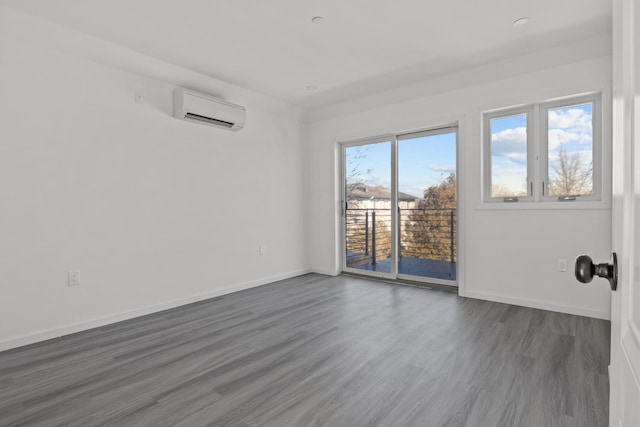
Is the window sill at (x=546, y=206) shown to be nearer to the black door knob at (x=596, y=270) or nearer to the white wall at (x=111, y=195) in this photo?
the white wall at (x=111, y=195)

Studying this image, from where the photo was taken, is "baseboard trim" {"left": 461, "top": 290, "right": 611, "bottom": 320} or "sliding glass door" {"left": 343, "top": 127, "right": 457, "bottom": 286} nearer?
"baseboard trim" {"left": 461, "top": 290, "right": 611, "bottom": 320}

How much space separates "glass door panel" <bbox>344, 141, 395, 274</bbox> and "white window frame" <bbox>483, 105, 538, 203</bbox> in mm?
1303

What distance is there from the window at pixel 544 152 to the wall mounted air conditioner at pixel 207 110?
294 cm

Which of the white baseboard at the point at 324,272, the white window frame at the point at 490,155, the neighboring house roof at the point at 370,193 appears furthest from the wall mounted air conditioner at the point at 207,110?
the white window frame at the point at 490,155

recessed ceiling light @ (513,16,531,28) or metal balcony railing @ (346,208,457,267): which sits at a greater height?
recessed ceiling light @ (513,16,531,28)

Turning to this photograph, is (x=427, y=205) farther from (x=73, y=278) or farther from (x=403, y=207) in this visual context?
(x=73, y=278)

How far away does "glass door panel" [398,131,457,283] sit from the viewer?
433 cm

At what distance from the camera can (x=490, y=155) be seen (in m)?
3.84

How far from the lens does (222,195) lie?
4191mm

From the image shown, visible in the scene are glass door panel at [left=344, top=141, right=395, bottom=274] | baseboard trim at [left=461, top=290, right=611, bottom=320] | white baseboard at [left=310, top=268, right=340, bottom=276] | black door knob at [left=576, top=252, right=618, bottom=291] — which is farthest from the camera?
white baseboard at [left=310, top=268, right=340, bottom=276]

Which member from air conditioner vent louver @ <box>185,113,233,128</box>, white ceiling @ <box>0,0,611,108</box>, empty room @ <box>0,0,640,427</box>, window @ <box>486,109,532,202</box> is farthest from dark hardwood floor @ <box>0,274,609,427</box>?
white ceiling @ <box>0,0,611,108</box>

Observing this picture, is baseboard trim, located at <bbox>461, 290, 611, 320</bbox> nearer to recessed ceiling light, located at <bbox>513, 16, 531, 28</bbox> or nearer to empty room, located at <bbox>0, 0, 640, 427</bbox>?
empty room, located at <bbox>0, 0, 640, 427</bbox>

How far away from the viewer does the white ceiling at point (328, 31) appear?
8.42ft

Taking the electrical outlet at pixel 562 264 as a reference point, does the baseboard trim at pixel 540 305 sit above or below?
below
